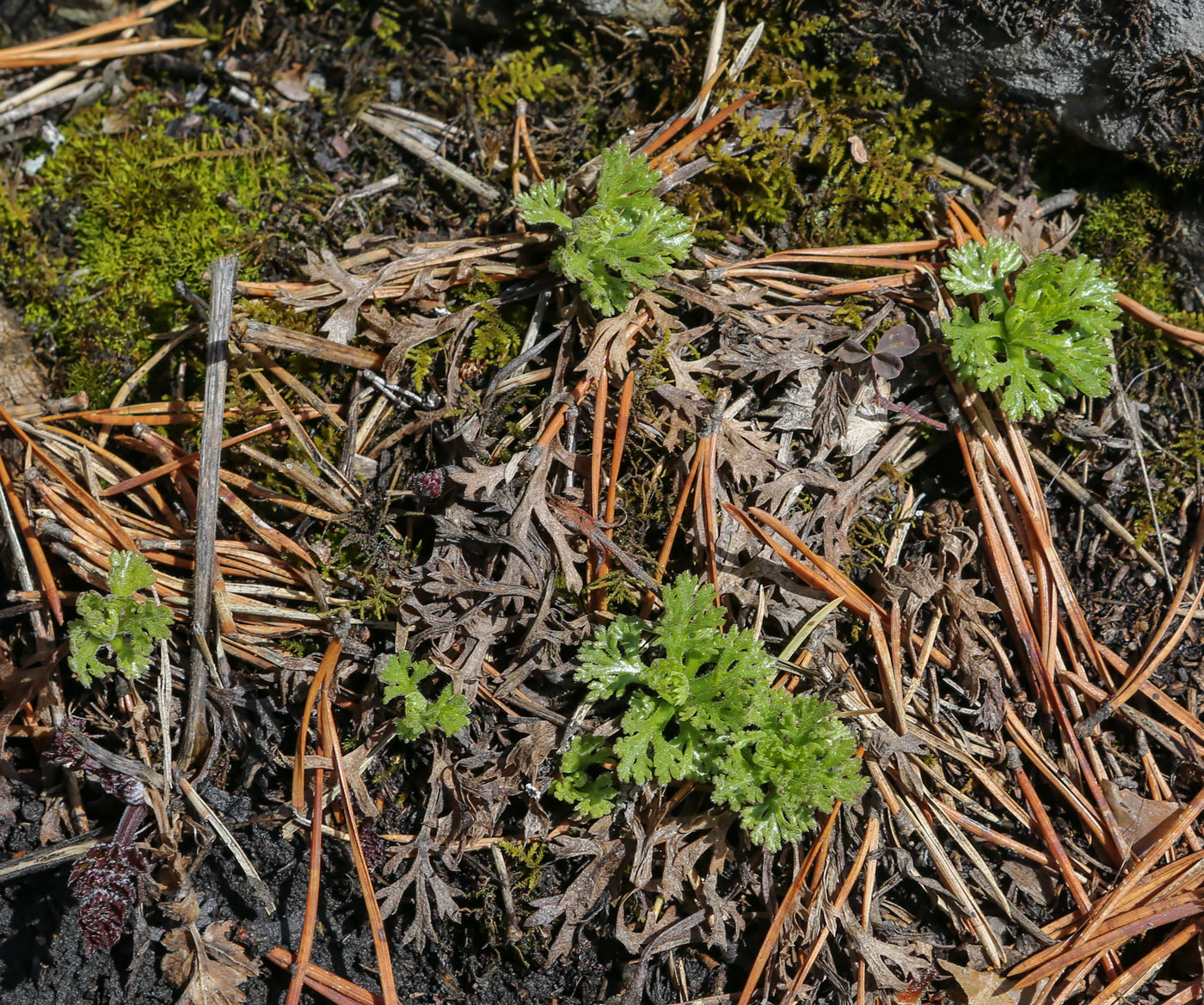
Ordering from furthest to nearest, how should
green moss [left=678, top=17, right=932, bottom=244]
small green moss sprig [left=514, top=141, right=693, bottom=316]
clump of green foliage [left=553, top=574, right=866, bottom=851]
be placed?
green moss [left=678, top=17, right=932, bottom=244] → small green moss sprig [left=514, top=141, right=693, bottom=316] → clump of green foliage [left=553, top=574, right=866, bottom=851]

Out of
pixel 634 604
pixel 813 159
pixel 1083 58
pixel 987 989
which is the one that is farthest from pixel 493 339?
pixel 987 989

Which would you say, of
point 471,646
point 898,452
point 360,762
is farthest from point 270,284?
point 898,452

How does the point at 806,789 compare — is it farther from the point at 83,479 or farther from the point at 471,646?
the point at 83,479

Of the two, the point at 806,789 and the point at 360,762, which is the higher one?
the point at 806,789

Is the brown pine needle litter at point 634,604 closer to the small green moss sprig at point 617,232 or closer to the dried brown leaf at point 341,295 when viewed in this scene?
the dried brown leaf at point 341,295

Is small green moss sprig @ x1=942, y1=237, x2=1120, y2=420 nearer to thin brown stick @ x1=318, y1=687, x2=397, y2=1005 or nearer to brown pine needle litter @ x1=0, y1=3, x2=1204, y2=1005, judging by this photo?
brown pine needle litter @ x1=0, y1=3, x2=1204, y2=1005

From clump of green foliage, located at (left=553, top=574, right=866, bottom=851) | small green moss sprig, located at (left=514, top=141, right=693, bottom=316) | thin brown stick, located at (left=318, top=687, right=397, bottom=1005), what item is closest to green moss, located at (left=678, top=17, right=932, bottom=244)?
small green moss sprig, located at (left=514, top=141, right=693, bottom=316)
